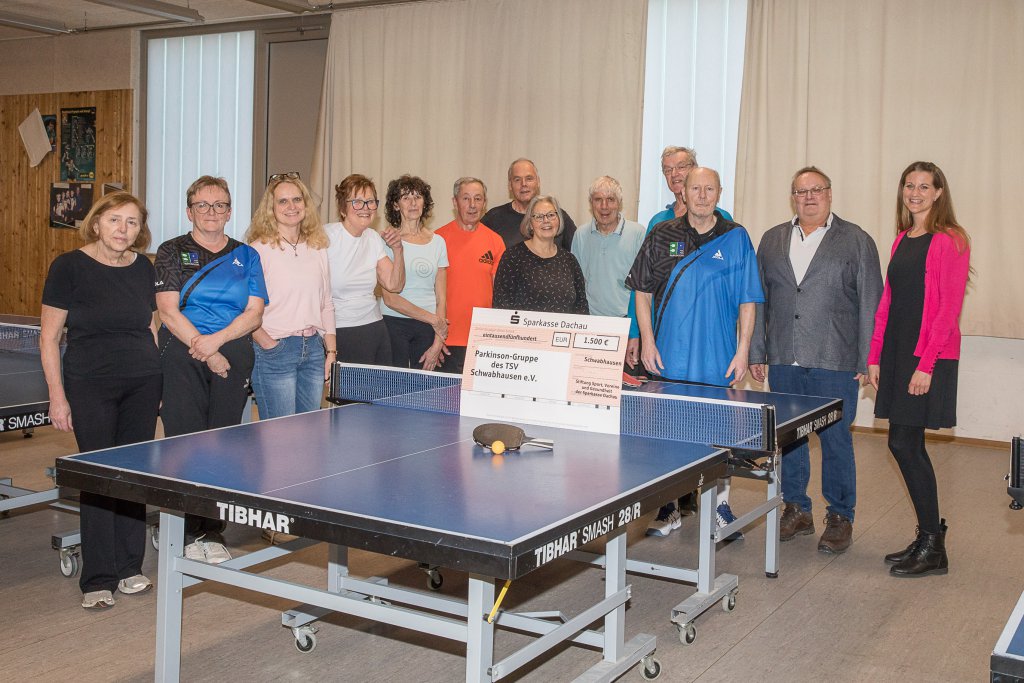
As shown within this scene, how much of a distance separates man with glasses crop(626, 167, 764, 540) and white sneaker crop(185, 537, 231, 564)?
1928mm

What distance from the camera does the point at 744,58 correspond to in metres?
7.35

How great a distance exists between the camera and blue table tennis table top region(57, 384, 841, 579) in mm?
2115

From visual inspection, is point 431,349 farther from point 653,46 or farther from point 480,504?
point 653,46

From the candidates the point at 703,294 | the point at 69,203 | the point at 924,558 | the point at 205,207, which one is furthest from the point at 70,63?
the point at 924,558

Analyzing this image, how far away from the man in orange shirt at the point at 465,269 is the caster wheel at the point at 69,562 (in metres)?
1.96

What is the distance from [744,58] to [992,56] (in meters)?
1.64

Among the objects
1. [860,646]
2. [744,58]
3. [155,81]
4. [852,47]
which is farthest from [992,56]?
[155,81]

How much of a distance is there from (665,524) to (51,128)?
8897 millimetres

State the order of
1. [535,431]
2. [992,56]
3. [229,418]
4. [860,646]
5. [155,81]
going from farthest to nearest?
[155,81]
[992,56]
[229,418]
[860,646]
[535,431]

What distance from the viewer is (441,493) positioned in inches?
94.0

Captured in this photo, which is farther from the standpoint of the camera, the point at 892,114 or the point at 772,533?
the point at 892,114

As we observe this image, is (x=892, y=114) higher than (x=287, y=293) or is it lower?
higher

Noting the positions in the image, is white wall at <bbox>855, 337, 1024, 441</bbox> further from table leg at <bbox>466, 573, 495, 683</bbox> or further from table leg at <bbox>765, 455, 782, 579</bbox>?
table leg at <bbox>466, 573, 495, 683</bbox>

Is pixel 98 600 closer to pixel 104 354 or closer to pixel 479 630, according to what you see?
pixel 104 354
